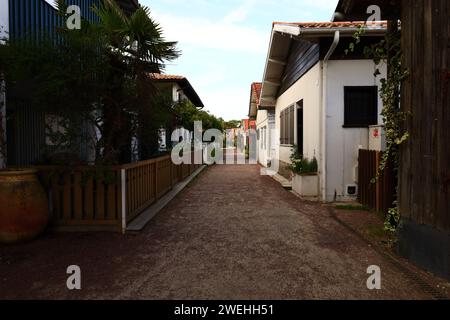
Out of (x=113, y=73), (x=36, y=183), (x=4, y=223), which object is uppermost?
(x=113, y=73)

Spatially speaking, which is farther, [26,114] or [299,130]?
[299,130]

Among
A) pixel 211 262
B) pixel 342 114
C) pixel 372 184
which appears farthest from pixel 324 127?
pixel 211 262

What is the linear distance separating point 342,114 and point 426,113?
3.80m

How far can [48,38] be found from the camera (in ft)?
14.8

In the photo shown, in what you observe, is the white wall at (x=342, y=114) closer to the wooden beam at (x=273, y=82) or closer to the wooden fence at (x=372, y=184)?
the wooden fence at (x=372, y=184)

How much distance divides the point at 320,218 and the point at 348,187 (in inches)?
73.5

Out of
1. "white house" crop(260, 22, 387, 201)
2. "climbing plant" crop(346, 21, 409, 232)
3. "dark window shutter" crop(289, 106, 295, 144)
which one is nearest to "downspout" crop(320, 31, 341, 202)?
"white house" crop(260, 22, 387, 201)

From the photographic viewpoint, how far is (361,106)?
731 cm

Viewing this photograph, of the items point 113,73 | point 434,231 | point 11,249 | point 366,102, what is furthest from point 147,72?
point 366,102

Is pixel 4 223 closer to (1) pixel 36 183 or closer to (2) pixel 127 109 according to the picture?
(1) pixel 36 183

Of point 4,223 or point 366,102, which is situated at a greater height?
point 366,102

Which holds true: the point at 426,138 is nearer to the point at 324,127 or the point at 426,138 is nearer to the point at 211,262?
the point at 211,262

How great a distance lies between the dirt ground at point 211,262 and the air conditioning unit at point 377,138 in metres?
1.91
